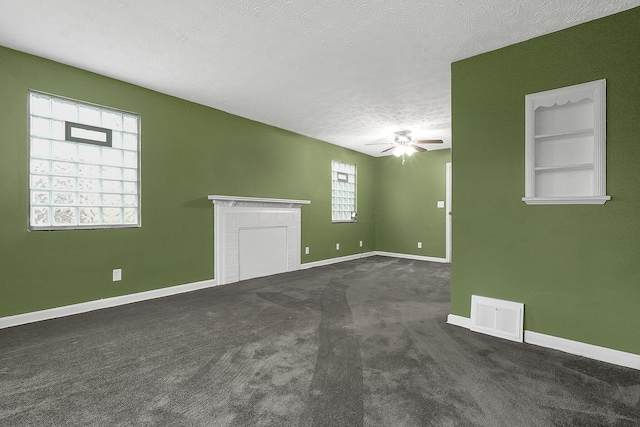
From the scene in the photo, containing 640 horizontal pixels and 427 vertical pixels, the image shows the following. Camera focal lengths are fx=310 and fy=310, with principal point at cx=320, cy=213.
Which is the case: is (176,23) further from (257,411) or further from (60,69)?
(257,411)

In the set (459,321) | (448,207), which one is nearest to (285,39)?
(459,321)

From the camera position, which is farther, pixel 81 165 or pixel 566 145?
pixel 81 165

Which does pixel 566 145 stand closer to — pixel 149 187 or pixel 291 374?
pixel 291 374

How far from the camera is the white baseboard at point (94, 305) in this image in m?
2.88

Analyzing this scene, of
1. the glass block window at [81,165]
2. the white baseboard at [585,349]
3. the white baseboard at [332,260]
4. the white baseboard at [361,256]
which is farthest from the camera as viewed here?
the white baseboard at [361,256]

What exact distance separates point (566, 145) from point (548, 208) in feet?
1.73

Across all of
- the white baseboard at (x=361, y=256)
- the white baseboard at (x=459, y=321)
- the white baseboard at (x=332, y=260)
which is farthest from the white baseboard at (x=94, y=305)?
the white baseboard at (x=459, y=321)

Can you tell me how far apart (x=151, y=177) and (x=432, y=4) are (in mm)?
3452

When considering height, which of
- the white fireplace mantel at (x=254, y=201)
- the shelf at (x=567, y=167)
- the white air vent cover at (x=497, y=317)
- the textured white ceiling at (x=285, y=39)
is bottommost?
the white air vent cover at (x=497, y=317)

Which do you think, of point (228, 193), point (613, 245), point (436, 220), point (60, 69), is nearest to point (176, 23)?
point (60, 69)

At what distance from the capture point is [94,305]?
11.0 ft

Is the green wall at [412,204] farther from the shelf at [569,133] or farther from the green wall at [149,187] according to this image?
the shelf at [569,133]

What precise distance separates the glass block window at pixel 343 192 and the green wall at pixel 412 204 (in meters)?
0.89

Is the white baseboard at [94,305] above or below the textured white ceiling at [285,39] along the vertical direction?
below
